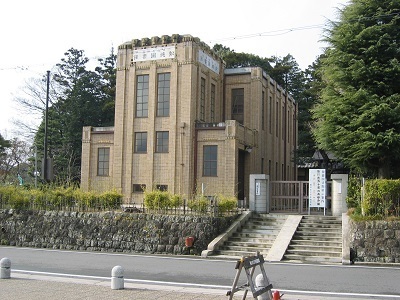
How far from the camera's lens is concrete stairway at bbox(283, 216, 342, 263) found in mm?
17672

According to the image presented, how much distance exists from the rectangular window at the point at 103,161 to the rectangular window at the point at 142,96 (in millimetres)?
3774

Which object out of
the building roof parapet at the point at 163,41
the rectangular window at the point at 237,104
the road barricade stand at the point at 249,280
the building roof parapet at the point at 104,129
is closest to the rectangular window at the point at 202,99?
the building roof parapet at the point at 163,41

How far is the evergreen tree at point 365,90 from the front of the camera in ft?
67.9

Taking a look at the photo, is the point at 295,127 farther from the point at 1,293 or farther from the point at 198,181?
the point at 1,293

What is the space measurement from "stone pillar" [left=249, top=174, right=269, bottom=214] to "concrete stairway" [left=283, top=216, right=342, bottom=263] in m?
2.08

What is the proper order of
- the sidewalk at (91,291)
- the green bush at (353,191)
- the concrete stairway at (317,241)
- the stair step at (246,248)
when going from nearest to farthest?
the sidewalk at (91,291)
the concrete stairway at (317,241)
the stair step at (246,248)
the green bush at (353,191)

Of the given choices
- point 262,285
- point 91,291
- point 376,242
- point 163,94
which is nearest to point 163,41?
point 163,94

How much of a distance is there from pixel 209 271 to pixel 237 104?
21351 millimetres

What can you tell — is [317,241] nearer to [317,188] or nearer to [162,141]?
[317,188]

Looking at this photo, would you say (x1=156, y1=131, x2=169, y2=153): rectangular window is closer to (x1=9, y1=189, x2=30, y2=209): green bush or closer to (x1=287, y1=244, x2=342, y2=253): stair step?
(x1=9, y1=189, x2=30, y2=209): green bush

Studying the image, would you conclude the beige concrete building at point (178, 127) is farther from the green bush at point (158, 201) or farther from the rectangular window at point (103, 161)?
the green bush at point (158, 201)

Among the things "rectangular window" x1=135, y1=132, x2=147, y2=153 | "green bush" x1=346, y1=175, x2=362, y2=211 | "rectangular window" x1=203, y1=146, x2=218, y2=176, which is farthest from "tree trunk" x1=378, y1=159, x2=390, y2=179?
"rectangular window" x1=135, y1=132, x2=147, y2=153

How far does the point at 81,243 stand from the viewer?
21703 mm

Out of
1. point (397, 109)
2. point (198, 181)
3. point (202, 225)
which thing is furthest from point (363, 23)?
point (198, 181)
